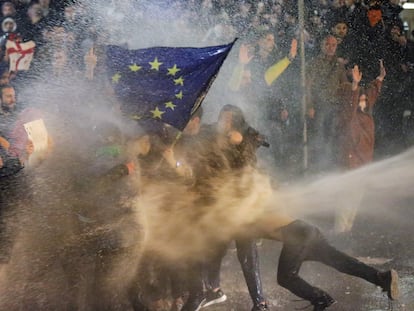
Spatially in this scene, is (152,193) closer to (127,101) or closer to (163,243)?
(163,243)

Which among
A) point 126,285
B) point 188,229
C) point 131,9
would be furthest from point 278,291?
point 131,9

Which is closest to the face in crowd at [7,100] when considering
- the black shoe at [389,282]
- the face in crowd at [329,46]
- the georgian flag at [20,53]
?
the georgian flag at [20,53]

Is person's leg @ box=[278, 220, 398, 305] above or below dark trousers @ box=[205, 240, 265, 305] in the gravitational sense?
above

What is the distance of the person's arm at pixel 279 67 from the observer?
9.01 meters

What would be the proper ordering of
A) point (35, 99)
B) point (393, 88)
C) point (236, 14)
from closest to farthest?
point (35, 99) < point (236, 14) < point (393, 88)

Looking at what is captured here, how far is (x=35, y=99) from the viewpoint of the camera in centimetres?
707

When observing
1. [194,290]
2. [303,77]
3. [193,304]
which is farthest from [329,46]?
[193,304]

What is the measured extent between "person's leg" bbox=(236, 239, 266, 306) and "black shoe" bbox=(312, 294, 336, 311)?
22.6 inches

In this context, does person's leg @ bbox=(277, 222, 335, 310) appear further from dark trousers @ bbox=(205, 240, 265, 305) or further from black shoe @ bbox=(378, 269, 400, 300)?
black shoe @ bbox=(378, 269, 400, 300)

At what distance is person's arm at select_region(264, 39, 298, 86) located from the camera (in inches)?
355

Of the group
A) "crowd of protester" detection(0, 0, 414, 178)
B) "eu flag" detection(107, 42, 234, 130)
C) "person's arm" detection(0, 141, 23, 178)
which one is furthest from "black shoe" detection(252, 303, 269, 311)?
"crowd of protester" detection(0, 0, 414, 178)

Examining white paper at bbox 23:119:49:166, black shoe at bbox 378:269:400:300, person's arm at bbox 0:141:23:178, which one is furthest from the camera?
person's arm at bbox 0:141:23:178

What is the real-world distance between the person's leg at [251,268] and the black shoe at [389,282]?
123 cm

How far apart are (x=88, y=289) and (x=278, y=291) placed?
6.96 feet
